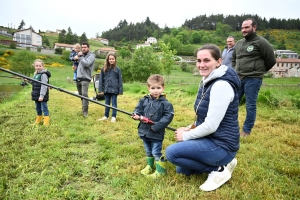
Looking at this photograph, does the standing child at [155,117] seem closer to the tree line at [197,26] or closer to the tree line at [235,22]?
the tree line at [197,26]

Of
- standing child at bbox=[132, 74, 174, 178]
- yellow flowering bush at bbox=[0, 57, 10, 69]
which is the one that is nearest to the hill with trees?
yellow flowering bush at bbox=[0, 57, 10, 69]

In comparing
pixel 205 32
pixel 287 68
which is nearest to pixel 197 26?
pixel 205 32

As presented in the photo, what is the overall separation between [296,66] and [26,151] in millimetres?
83191

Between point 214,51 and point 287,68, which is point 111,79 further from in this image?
point 287,68

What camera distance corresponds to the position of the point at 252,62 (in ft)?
14.6

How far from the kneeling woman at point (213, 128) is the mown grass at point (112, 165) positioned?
308 mm

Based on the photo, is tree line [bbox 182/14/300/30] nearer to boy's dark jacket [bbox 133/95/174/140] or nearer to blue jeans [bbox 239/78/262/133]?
blue jeans [bbox 239/78/262/133]

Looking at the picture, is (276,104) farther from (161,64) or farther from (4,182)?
(161,64)

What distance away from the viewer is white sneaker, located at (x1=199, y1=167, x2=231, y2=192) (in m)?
2.54

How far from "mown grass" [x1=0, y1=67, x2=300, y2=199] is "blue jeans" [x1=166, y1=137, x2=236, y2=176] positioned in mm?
293

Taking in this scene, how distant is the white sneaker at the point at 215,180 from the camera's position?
2539mm

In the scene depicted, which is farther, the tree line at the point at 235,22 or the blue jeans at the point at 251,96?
the tree line at the point at 235,22

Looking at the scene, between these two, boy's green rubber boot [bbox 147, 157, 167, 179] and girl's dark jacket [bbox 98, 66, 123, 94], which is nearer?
boy's green rubber boot [bbox 147, 157, 167, 179]

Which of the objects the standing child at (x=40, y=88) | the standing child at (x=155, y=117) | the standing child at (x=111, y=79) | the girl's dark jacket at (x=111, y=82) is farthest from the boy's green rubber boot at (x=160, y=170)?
the standing child at (x=40, y=88)
